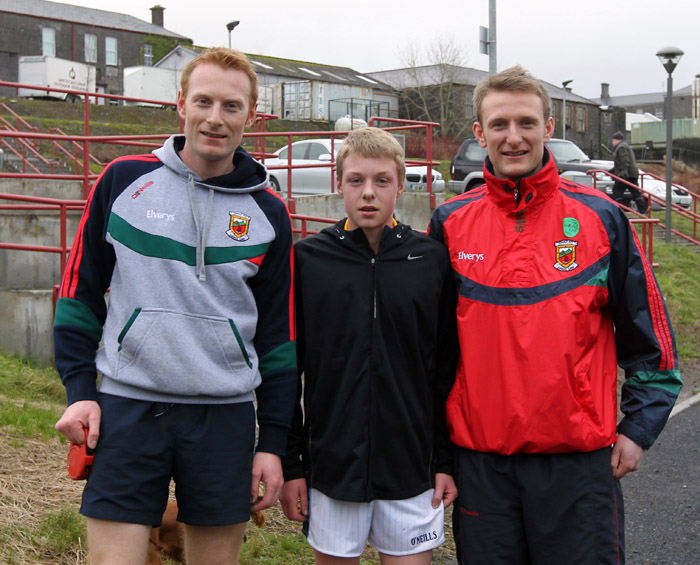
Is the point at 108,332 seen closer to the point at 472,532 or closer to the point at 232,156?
the point at 232,156

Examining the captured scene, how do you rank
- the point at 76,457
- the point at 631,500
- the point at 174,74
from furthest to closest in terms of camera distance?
the point at 174,74 < the point at 631,500 < the point at 76,457

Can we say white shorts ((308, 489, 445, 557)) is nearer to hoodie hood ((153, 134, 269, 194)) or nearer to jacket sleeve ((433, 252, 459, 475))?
jacket sleeve ((433, 252, 459, 475))

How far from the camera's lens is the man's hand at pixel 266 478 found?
246 centimetres

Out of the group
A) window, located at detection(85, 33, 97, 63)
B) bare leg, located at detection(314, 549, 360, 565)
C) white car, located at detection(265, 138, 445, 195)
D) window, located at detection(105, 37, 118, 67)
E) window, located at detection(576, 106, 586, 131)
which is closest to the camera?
bare leg, located at detection(314, 549, 360, 565)

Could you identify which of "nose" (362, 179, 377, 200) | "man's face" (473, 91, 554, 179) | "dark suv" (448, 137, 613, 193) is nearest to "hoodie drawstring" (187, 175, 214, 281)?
"nose" (362, 179, 377, 200)

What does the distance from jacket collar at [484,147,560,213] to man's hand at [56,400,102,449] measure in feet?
4.77

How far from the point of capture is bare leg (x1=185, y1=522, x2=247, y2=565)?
2.41 m

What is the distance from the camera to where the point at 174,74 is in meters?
35.8

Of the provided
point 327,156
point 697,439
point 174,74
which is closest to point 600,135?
point 174,74

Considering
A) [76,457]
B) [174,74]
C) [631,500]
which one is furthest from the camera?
[174,74]

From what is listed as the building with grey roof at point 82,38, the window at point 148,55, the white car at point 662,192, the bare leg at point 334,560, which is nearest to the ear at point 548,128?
the bare leg at point 334,560

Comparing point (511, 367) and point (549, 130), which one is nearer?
point (511, 367)

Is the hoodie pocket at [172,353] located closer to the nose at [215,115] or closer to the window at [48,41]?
the nose at [215,115]

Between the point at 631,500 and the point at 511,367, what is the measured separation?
3.11m
